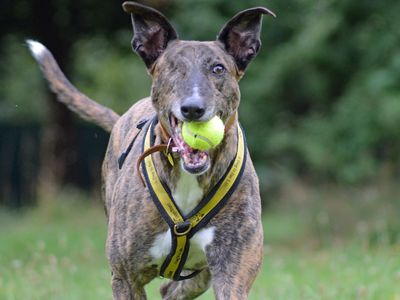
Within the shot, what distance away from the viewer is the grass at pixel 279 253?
7461 millimetres

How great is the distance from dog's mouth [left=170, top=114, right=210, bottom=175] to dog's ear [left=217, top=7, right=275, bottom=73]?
1.86 feet

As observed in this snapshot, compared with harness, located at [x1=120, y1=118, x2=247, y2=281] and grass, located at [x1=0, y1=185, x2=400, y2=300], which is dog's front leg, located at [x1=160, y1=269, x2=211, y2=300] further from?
grass, located at [x1=0, y1=185, x2=400, y2=300]

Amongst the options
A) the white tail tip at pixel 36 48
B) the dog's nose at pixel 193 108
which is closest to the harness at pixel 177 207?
the dog's nose at pixel 193 108

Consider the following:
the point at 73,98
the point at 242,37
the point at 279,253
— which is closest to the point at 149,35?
the point at 242,37

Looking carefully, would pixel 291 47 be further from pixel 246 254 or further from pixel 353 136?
pixel 246 254

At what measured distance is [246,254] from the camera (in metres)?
5.10

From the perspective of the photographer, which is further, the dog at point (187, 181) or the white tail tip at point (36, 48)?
the white tail tip at point (36, 48)

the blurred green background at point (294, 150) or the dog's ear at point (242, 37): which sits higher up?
the dog's ear at point (242, 37)

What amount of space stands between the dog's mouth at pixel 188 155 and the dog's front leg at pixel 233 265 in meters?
0.49

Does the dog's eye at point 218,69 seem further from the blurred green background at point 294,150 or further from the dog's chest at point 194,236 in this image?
the blurred green background at point 294,150

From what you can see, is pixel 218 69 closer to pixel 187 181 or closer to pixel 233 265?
pixel 187 181

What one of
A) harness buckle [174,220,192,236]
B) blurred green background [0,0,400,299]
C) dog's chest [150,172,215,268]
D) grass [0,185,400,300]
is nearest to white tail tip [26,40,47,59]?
grass [0,185,400,300]

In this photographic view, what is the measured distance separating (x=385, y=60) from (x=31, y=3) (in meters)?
8.51

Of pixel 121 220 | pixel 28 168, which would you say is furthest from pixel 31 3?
pixel 121 220
